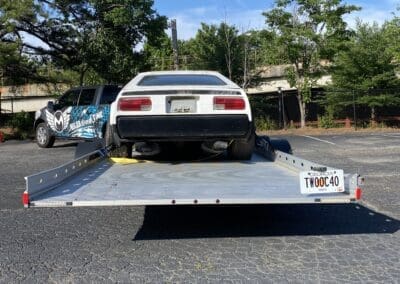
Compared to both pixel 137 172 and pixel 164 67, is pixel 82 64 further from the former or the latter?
pixel 137 172

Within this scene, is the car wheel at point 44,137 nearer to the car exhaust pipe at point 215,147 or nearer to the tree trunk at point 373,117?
the car exhaust pipe at point 215,147

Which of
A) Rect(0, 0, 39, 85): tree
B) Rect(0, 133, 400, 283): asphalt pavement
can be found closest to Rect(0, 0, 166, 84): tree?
Rect(0, 0, 39, 85): tree

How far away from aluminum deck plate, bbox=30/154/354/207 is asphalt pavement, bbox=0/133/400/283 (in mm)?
556

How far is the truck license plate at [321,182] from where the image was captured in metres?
4.71

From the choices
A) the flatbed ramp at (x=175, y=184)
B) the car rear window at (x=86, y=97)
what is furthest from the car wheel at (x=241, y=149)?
the car rear window at (x=86, y=97)

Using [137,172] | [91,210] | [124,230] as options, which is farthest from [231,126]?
[91,210]

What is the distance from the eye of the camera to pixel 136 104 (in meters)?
6.06

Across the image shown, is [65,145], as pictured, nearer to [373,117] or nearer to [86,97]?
[86,97]

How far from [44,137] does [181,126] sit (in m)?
11.0

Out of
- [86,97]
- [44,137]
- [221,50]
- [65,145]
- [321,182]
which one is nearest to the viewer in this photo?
[321,182]

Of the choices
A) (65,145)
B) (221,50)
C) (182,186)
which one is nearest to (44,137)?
(65,145)

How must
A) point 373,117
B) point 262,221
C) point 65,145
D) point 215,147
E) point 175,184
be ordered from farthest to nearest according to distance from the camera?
point 373,117 → point 65,145 → point 215,147 → point 262,221 → point 175,184

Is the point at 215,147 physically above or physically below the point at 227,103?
below

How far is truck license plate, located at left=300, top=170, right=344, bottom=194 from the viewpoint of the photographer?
471 cm
